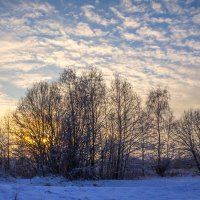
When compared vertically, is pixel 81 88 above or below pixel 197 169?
above

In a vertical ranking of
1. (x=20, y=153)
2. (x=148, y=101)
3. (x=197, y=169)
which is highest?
(x=148, y=101)

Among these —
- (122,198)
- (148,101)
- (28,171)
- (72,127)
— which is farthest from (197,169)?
(122,198)

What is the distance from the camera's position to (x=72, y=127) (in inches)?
1251

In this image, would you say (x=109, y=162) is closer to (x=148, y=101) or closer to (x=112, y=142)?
(x=112, y=142)

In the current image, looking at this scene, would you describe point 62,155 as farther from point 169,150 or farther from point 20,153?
point 169,150

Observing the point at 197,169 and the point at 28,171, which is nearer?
the point at 28,171

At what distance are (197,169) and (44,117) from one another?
22.4 m

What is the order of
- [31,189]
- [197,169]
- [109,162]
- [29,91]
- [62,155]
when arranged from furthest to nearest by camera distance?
[197,169] → [29,91] → [109,162] → [62,155] → [31,189]

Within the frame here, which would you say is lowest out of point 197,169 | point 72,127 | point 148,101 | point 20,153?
point 197,169

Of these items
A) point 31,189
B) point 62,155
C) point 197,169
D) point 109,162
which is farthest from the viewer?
point 197,169

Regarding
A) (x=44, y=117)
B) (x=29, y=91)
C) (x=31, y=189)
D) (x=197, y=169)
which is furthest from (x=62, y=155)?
(x=197, y=169)

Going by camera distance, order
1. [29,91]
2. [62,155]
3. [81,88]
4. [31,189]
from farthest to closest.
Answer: [29,91] → [81,88] → [62,155] → [31,189]

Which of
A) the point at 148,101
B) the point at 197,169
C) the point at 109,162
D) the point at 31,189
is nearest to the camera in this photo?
the point at 31,189

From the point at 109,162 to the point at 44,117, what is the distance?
384 inches
